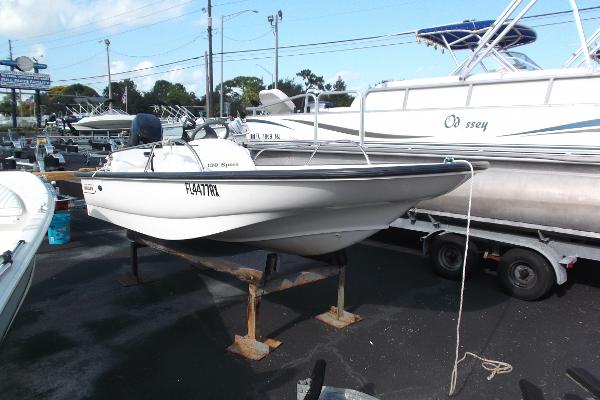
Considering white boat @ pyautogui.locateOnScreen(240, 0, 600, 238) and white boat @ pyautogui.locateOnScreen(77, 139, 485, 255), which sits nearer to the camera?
white boat @ pyautogui.locateOnScreen(77, 139, 485, 255)

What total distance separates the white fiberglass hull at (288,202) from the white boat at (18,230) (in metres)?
0.87

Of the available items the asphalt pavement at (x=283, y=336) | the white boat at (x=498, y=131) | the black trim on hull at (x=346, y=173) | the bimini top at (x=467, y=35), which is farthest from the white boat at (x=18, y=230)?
the bimini top at (x=467, y=35)

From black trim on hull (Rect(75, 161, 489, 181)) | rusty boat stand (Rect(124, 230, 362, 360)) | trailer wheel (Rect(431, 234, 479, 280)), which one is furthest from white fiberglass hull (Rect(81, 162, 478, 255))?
trailer wheel (Rect(431, 234, 479, 280))

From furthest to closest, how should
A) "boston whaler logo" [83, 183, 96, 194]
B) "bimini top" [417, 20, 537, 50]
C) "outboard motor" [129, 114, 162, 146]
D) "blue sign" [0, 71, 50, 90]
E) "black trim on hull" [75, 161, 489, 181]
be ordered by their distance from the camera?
"blue sign" [0, 71, 50, 90]
"bimini top" [417, 20, 537, 50]
"outboard motor" [129, 114, 162, 146]
"boston whaler logo" [83, 183, 96, 194]
"black trim on hull" [75, 161, 489, 181]

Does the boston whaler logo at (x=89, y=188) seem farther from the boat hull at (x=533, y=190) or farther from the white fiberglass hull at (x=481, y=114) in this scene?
the white fiberglass hull at (x=481, y=114)

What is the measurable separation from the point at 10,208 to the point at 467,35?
8977mm

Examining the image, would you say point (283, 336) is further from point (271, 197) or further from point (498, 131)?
point (498, 131)

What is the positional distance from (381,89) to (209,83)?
18131 millimetres

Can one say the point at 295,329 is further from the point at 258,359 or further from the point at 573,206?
the point at 573,206

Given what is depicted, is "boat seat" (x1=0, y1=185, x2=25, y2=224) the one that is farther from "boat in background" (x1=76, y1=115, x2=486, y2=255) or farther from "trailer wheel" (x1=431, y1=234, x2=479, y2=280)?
"trailer wheel" (x1=431, y1=234, x2=479, y2=280)

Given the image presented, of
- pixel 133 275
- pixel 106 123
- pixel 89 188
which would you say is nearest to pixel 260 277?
pixel 133 275

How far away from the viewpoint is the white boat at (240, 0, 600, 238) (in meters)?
4.52

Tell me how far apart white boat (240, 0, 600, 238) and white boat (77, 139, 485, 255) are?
0.70 metres

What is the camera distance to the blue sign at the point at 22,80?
2827cm
